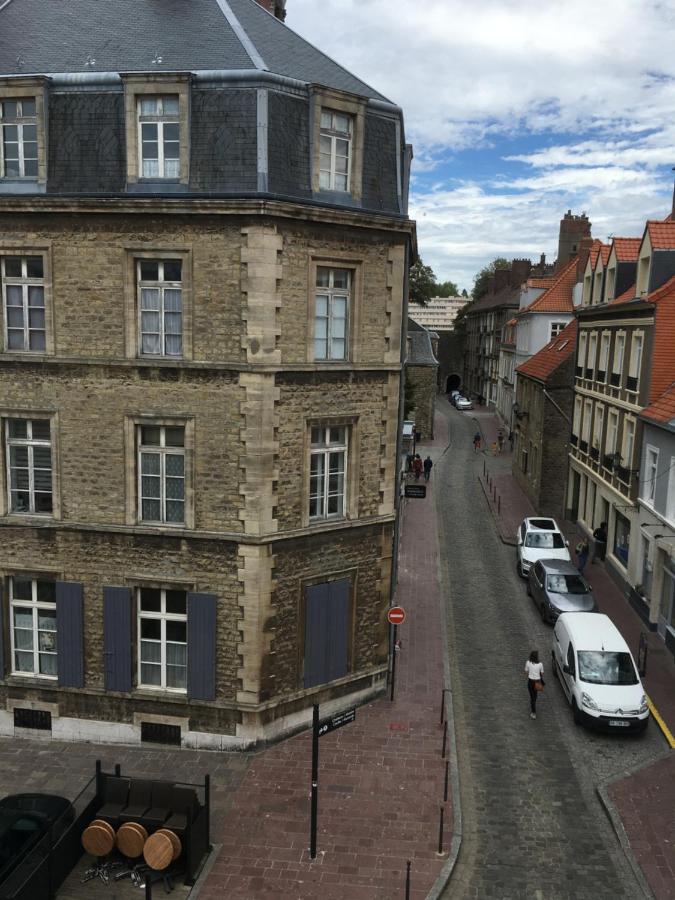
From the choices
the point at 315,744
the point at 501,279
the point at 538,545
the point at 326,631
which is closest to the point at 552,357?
the point at 538,545

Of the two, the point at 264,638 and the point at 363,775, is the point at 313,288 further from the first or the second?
the point at 363,775

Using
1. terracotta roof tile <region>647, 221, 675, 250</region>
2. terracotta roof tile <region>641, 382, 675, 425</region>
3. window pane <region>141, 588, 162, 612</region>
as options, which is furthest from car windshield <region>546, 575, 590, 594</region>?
window pane <region>141, 588, 162, 612</region>

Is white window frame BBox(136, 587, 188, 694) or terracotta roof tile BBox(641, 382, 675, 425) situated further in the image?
terracotta roof tile BBox(641, 382, 675, 425)

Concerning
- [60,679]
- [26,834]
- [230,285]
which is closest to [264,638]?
[60,679]

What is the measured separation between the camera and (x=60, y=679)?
52.5 feet

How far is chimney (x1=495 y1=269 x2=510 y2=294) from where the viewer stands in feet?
Result: 270

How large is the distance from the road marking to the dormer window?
1538 cm

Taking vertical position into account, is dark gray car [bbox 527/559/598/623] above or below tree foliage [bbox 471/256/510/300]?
below

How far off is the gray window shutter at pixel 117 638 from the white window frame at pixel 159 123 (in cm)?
808

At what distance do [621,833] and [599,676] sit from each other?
445cm

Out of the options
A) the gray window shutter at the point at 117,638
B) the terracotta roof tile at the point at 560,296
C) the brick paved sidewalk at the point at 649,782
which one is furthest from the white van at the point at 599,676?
the terracotta roof tile at the point at 560,296

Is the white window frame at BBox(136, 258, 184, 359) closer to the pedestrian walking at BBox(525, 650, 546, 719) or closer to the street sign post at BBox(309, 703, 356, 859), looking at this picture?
the street sign post at BBox(309, 703, 356, 859)

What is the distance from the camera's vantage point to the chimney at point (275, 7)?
2184 centimetres

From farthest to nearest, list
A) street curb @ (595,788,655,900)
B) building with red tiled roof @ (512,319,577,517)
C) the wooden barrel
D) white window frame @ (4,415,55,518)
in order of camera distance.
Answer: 1. building with red tiled roof @ (512,319,577,517)
2. white window frame @ (4,415,55,518)
3. street curb @ (595,788,655,900)
4. the wooden barrel
